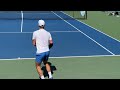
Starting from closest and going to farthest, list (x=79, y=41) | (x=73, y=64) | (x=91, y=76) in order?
1. (x=91, y=76)
2. (x=73, y=64)
3. (x=79, y=41)

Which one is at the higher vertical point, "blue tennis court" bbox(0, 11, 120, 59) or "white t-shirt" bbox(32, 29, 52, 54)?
"white t-shirt" bbox(32, 29, 52, 54)

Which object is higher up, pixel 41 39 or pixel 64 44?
pixel 41 39

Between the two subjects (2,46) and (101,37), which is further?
(101,37)

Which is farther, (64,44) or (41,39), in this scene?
(64,44)

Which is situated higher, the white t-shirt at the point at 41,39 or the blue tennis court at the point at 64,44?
the white t-shirt at the point at 41,39

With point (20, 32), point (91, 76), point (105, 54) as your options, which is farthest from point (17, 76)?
point (20, 32)

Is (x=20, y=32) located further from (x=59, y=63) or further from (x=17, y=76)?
(x=17, y=76)

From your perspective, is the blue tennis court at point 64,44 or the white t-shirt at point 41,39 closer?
the white t-shirt at point 41,39

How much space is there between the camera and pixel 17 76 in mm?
6949

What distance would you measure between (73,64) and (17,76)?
6.40 feet

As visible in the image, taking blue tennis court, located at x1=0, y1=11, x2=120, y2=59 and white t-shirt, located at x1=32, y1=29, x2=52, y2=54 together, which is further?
blue tennis court, located at x1=0, y1=11, x2=120, y2=59

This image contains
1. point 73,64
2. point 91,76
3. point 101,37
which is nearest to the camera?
point 91,76
